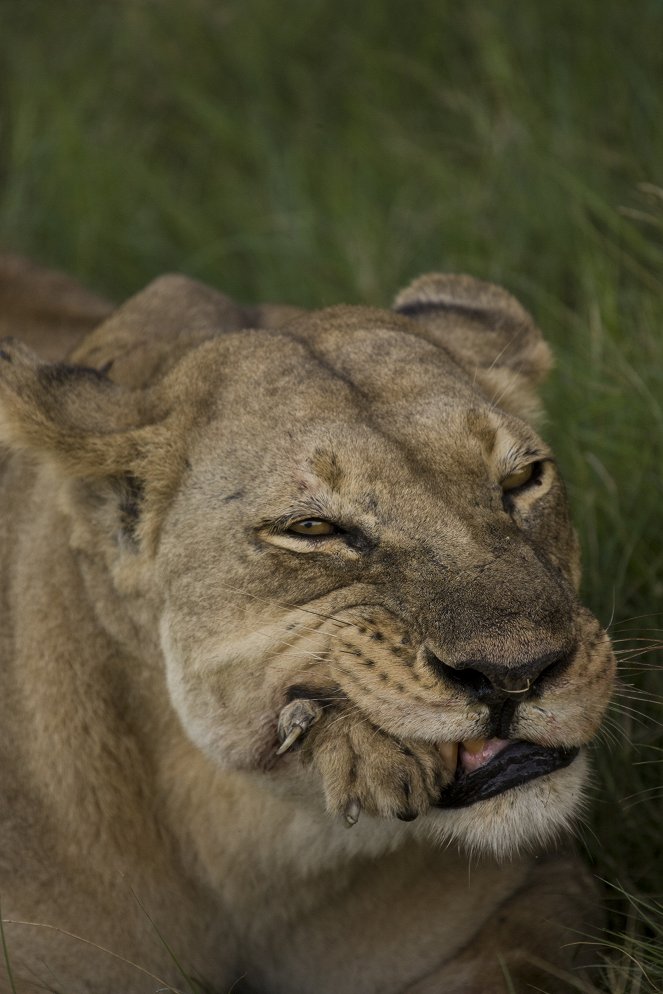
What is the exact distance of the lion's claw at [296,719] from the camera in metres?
2.59

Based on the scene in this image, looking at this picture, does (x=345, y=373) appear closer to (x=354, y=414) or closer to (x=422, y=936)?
(x=354, y=414)

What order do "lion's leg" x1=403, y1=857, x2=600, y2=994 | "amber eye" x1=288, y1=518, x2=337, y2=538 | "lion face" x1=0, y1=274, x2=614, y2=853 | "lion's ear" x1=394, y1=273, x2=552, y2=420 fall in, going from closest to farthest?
"lion face" x1=0, y1=274, x2=614, y2=853 → "amber eye" x1=288, y1=518, x2=337, y2=538 → "lion's leg" x1=403, y1=857, x2=600, y2=994 → "lion's ear" x1=394, y1=273, x2=552, y2=420

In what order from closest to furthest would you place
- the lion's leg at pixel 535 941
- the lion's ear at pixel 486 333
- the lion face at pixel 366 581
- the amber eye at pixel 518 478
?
1. the lion face at pixel 366 581
2. the amber eye at pixel 518 478
3. the lion's leg at pixel 535 941
4. the lion's ear at pixel 486 333

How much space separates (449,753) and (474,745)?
0.15ft

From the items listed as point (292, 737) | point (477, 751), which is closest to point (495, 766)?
point (477, 751)

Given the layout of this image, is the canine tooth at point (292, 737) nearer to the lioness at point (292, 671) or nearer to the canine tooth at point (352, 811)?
the lioness at point (292, 671)

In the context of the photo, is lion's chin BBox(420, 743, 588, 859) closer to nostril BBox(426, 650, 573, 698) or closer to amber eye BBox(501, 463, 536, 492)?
nostril BBox(426, 650, 573, 698)

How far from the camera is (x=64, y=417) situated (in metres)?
2.96

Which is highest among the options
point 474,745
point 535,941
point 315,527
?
point 315,527

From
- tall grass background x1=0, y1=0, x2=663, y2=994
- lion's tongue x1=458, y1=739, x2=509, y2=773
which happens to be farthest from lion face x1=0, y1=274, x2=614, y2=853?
tall grass background x1=0, y1=0, x2=663, y2=994

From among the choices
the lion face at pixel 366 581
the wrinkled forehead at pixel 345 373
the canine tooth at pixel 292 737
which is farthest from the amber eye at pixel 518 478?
the canine tooth at pixel 292 737

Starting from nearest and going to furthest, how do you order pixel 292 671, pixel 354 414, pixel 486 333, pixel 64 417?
pixel 292 671 → pixel 354 414 → pixel 64 417 → pixel 486 333

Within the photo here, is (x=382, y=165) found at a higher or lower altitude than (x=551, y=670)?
higher

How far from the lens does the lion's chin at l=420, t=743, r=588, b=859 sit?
8.30ft
